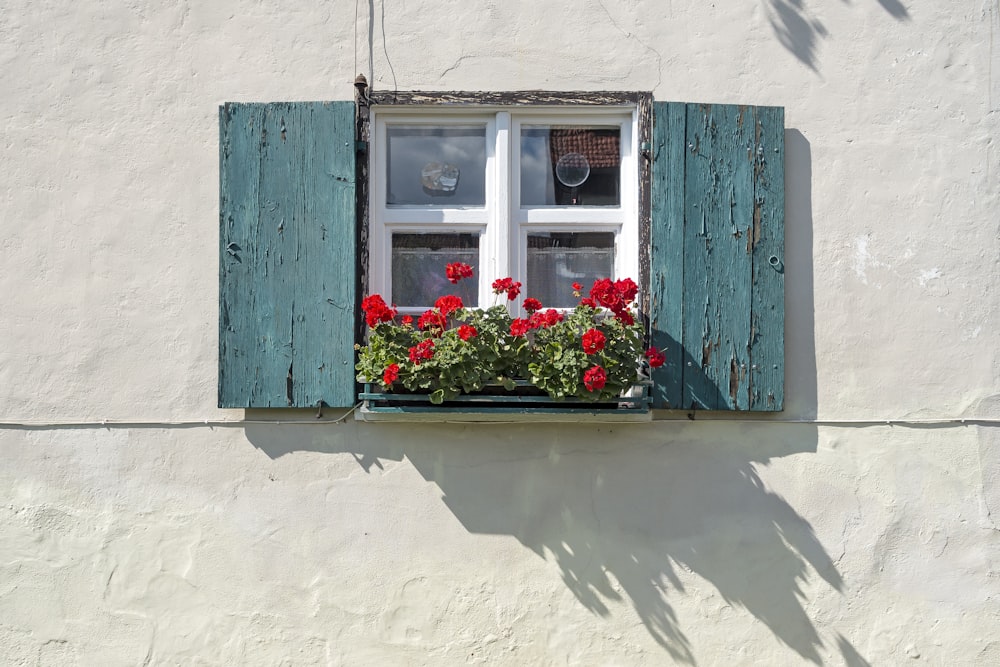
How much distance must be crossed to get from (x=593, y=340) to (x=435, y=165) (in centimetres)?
101

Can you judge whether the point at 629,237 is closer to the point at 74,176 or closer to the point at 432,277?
the point at 432,277

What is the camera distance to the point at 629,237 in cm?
304

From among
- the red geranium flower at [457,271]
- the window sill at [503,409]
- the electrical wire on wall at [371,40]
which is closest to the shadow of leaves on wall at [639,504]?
the window sill at [503,409]

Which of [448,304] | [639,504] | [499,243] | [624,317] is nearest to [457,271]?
[448,304]

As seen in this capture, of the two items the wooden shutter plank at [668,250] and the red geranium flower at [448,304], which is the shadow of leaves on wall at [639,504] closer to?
the wooden shutter plank at [668,250]

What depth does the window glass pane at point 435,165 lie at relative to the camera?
3100 millimetres

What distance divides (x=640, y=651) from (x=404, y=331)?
1410 millimetres

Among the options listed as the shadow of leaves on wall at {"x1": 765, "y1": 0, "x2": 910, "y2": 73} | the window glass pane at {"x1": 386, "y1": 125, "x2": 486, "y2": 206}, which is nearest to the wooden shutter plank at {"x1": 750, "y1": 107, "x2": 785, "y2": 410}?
the shadow of leaves on wall at {"x1": 765, "y1": 0, "x2": 910, "y2": 73}

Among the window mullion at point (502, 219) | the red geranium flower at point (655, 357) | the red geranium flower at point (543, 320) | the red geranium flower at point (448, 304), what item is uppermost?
the window mullion at point (502, 219)

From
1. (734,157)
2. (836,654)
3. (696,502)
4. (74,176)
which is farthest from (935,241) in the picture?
(74,176)

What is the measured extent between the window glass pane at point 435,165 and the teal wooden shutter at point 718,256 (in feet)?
2.23

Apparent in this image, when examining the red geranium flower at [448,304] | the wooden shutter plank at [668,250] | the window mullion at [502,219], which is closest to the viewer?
the red geranium flower at [448,304]

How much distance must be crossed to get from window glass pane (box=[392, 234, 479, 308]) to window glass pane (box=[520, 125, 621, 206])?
0.29 meters

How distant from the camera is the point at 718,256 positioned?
2.91 m
